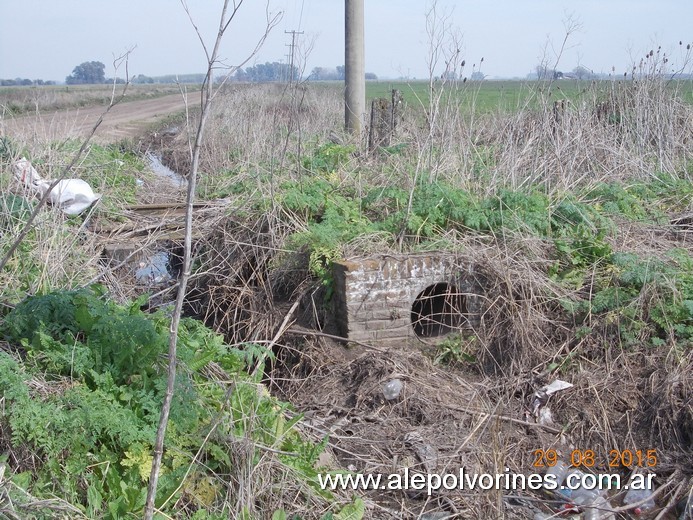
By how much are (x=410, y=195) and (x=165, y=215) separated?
3317 mm

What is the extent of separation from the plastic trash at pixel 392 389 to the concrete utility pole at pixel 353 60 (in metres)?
7.50

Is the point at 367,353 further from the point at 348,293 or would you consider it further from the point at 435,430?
the point at 435,430

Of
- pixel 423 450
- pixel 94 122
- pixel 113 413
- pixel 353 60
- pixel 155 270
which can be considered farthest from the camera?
pixel 94 122

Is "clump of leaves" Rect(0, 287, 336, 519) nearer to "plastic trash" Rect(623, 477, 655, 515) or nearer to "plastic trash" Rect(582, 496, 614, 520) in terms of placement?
"plastic trash" Rect(582, 496, 614, 520)

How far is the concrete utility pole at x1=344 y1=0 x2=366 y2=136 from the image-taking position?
40.0ft

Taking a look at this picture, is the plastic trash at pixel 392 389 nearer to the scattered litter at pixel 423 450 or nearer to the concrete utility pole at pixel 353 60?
the scattered litter at pixel 423 450

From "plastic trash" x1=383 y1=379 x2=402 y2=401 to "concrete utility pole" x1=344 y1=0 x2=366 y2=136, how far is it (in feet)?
24.6

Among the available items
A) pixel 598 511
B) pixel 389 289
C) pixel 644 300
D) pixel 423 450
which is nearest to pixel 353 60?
pixel 389 289

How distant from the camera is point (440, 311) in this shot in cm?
645

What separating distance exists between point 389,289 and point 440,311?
79cm

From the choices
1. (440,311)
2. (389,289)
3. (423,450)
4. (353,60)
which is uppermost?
(353,60)

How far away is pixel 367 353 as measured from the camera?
5.68m

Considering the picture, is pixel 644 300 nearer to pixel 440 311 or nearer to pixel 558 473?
pixel 558 473

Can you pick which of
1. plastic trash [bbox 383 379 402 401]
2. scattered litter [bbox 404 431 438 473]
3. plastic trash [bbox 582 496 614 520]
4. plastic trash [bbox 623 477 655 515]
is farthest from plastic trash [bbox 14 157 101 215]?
plastic trash [bbox 623 477 655 515]
